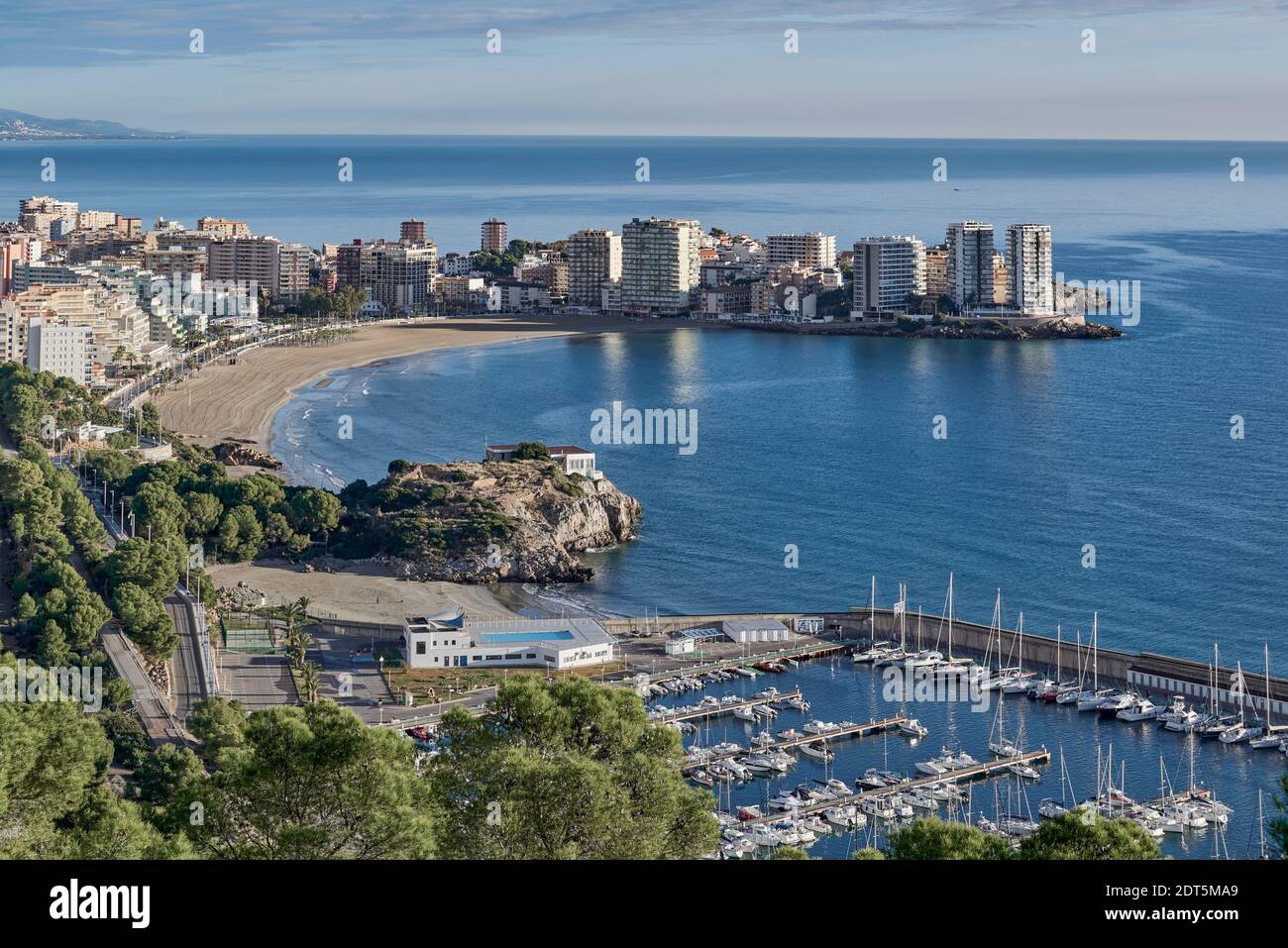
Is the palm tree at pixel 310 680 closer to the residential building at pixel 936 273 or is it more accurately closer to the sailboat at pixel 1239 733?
the sailboat at pixel 1239 733

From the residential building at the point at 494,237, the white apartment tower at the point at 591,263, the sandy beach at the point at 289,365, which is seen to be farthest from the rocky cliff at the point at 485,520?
the residential building at the point at 494,237

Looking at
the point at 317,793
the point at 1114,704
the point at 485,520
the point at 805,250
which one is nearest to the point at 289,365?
the point at 485,520

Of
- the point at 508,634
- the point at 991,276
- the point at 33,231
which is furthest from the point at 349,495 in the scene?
the point at 33,231

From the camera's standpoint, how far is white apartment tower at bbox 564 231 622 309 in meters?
58.7

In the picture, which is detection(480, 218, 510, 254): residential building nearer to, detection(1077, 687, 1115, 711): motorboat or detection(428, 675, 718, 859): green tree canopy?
detection(1077, 687, 1115, 711): motorboat

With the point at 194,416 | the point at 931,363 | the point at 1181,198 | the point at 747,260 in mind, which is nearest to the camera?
the point at 194,416

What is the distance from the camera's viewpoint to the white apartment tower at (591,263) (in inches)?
2309

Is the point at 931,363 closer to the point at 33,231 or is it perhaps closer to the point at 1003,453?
the point at 1003,453

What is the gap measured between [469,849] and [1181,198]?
105m

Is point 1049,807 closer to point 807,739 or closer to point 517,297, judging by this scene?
point 807,739

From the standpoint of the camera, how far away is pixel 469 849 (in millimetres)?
6953

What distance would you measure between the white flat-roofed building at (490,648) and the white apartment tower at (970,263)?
3785cm

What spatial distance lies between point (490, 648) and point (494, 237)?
2049 inches
